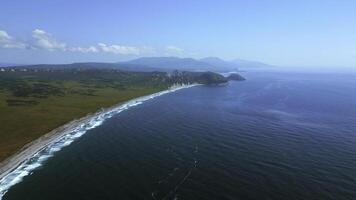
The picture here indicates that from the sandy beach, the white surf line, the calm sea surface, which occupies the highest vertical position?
the calm sea surface

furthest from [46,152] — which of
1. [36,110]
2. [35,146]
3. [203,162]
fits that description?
[36,110]

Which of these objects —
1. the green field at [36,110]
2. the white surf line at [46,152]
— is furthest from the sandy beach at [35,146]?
the green field at [36,110]

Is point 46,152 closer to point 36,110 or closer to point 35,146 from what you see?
point 35,146

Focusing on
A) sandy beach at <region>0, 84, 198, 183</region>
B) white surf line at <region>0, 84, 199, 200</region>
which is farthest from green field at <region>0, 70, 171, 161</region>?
white surf line at <region>0, 84, 199, 200</region>

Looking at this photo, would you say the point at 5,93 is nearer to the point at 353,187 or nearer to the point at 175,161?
the point at 175,161

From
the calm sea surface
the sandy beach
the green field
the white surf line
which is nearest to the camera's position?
the calm sea surface

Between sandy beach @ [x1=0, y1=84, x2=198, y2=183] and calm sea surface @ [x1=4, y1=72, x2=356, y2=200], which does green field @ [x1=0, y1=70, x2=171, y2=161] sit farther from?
calm sea surface @ [x1=4, y1=72, x2=356, y2=200]

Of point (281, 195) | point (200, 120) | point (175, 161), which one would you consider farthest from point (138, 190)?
point (200, 120)

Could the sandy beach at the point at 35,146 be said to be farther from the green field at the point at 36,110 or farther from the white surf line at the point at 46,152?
the green field at the point at 36,110
